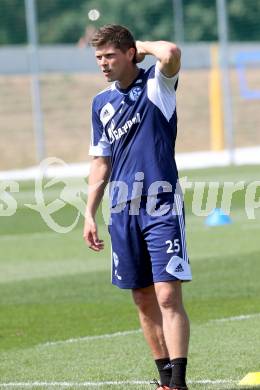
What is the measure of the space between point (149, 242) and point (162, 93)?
905 mm

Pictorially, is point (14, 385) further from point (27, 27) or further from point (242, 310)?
point (27, 27)

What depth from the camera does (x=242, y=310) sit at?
446 inches

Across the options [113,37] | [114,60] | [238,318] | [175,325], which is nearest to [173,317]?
[175,325]

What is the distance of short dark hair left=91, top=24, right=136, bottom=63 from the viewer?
7434 mm

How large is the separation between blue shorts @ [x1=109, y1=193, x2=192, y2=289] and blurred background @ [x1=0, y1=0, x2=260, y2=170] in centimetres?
2701

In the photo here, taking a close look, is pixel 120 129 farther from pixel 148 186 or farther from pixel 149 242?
pixel 149 242

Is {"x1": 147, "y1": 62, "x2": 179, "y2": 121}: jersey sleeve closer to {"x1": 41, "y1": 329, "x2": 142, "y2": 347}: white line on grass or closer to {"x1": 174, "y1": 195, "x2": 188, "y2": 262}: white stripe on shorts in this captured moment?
{"x1": 174, "y1": 195, "x2": 188, "y2": 262}: white stripe on shorts

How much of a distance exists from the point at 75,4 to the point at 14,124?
23.6 ft

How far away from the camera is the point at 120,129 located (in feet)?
24.9

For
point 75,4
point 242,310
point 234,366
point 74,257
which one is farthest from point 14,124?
point 234,366

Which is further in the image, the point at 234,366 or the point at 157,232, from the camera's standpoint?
the point at 234,366

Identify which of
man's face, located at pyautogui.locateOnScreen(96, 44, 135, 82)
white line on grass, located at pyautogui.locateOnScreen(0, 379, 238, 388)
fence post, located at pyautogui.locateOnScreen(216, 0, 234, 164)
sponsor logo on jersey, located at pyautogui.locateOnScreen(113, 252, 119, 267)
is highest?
man's face, located at pyautogui.locateOnScreen(96, 44, 135, 82)

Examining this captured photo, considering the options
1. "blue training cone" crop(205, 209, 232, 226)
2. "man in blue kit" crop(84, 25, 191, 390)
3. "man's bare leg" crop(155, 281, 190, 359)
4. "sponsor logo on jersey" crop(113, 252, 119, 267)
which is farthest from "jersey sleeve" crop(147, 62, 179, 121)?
"blue training cone" crop(205, 209, 232, 226)

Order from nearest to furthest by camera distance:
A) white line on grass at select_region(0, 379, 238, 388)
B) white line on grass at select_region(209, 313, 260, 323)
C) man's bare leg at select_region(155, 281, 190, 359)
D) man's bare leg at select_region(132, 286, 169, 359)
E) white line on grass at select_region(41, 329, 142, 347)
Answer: man's bare leg at select_region(155, 281, 190, 359) → man's bare leg at select_region(132, 286, 169, 359) → white line on grass at select_region(0, 379, 238, 388) → white line on grass at select_region(41, 329, 142, 347) → white line on grass at select_region(209, 313, 260, 323)
